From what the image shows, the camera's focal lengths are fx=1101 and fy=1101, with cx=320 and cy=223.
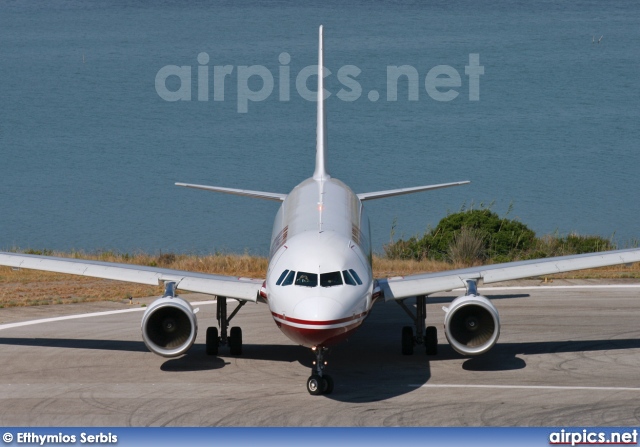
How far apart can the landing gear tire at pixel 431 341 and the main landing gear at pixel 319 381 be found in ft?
13.7

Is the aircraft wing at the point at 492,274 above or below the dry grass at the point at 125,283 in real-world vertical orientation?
below

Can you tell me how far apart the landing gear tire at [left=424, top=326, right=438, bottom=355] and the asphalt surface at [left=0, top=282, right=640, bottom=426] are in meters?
0.20

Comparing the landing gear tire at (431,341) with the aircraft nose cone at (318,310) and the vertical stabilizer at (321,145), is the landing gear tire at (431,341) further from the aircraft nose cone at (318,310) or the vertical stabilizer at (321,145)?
the vertical stabilizer at (321,145)

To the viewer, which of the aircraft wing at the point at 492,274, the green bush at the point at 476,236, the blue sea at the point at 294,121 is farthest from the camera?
the blue sea at the point at 294,121

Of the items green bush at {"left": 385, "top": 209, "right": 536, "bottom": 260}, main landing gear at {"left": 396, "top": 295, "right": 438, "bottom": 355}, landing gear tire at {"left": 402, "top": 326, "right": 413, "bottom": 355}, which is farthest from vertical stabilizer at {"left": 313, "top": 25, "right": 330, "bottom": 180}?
green bush at {"left": 385, "top": 209, "right": 536, "bottom": 260}

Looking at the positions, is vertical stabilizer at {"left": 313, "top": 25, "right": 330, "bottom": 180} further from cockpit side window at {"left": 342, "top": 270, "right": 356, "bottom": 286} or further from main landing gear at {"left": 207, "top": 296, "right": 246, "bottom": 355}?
cockpit side window at {"left": 342, "top": 270, "right": 356, "bottom": 286}

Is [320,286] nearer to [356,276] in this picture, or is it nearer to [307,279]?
[307,279]

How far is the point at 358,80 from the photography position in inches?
3812

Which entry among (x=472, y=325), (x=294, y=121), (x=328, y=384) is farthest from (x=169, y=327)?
(x=294, y=121)

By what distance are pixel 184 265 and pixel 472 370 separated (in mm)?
18300

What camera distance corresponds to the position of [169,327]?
23078 millimetres

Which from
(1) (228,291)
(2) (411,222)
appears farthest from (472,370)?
(2) (411,222)

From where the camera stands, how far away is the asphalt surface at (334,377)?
65.7ft

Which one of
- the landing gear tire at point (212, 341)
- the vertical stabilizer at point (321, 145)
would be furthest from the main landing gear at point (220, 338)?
the vertical stabilizer at point (321, 145)
